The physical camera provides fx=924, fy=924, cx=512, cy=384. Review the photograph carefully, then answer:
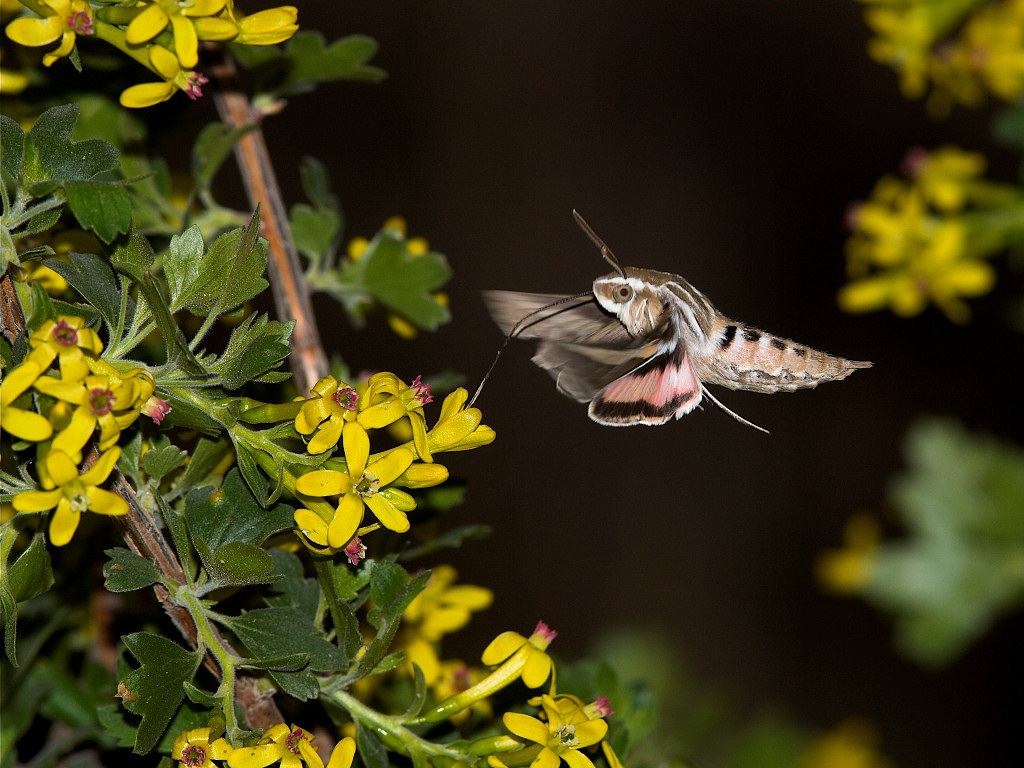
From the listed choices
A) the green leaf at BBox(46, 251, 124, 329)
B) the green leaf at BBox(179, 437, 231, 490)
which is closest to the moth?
the green leaf at BBox(179, 437, 231, 490)

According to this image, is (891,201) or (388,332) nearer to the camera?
(891,201)

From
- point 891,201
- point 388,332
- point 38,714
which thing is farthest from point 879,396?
point 38,714

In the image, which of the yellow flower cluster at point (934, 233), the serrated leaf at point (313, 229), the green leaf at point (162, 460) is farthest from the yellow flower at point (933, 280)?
the green leaf at point (162, 460)

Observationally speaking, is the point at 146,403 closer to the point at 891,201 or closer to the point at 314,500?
the point at 314,500

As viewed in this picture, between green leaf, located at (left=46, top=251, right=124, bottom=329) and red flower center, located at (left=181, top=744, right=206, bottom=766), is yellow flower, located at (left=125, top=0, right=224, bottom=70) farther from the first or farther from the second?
red flower center, located at (left=181, top=744, right=206, bottom=766)

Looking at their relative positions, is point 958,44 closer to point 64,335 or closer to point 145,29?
A: point 145,29

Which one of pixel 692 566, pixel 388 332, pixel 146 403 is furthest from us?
pixel 692 566

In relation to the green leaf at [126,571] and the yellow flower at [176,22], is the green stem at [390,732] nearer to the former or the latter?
the green leaf at [126,571]

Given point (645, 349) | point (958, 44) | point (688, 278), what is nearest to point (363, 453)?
point (645, 349)
